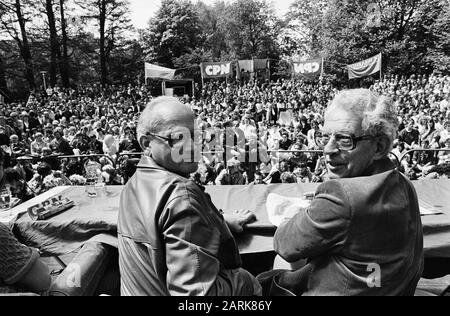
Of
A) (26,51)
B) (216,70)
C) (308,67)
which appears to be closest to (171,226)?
(308,67)

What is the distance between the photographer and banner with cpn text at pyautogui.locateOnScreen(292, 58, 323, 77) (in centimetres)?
2080

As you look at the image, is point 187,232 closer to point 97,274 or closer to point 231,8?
point 97,274

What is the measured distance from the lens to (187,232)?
4.28ft

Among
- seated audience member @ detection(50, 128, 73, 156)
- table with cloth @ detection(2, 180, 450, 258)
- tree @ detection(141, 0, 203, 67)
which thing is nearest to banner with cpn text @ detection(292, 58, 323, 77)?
seated audience member @ detection(50, 128, 73, 156)

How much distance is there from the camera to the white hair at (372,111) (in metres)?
1.51

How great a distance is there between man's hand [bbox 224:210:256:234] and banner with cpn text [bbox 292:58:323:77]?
19627 millimetres

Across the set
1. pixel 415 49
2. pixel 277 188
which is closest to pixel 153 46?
pixel 415 49

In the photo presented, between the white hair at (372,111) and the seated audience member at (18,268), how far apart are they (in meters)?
1.55

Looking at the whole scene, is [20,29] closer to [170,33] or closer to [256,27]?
[170,33]

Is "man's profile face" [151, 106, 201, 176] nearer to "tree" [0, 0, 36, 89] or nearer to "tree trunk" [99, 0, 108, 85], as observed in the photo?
"tree" [0, 0, 36, 89]

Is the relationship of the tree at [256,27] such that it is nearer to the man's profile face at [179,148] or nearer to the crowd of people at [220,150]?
the crowd of people at [220,150]

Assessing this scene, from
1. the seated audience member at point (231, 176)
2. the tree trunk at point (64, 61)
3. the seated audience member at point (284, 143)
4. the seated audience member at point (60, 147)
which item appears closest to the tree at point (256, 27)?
the tree trunk at point (64, 61)

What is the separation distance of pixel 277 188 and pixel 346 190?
5.42ft

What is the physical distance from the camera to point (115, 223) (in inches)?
95.0
